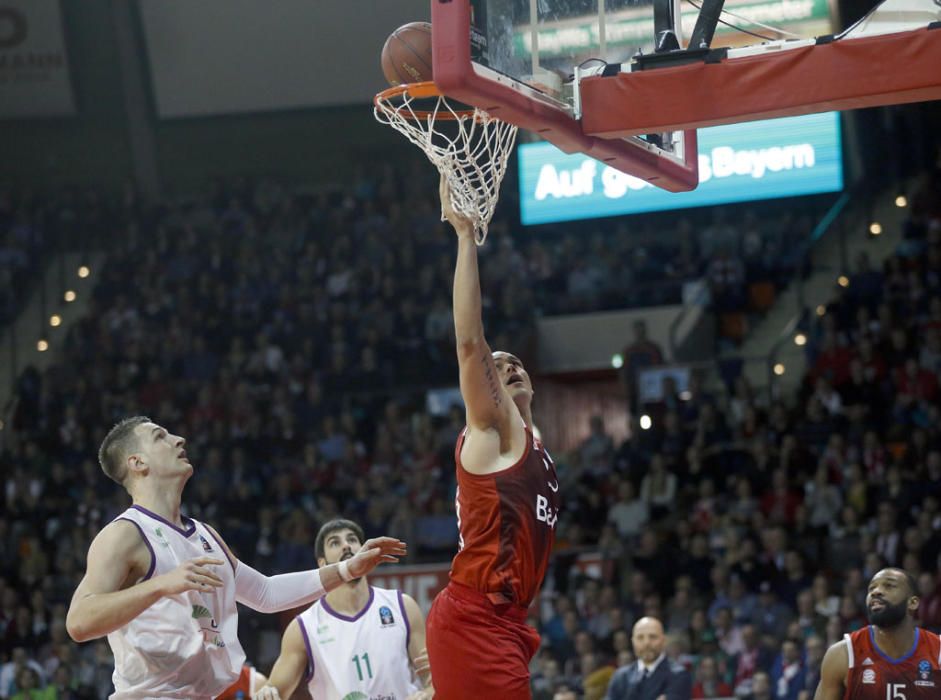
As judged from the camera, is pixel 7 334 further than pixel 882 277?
A: Yes

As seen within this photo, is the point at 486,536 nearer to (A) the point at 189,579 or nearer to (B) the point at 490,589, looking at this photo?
(B) the point at 490,589

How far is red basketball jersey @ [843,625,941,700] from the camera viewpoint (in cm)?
736

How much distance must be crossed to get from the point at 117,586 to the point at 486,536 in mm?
1324

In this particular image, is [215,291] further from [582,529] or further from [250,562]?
[582,529]

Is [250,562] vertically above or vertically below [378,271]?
below

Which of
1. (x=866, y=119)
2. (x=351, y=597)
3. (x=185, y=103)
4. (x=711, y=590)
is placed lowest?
(x=711, y=590)

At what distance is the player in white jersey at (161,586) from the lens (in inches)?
201

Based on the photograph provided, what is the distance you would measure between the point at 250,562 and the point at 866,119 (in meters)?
11.4

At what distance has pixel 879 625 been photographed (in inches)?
291

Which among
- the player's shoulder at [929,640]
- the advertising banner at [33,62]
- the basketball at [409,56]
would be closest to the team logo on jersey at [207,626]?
the basketball at [409,56]

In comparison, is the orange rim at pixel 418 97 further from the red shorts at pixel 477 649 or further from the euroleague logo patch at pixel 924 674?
the euroleague logo patch at pixel 924 674

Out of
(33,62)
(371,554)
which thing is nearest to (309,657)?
(371,554)

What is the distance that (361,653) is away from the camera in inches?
303

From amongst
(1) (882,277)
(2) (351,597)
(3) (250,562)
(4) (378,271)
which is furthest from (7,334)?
(2) (351,597)
